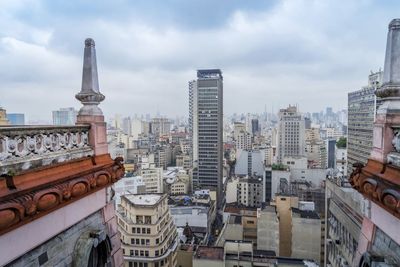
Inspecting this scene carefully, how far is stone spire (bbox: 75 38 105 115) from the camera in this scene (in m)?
Result: 4.22

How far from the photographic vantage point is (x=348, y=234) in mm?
5227

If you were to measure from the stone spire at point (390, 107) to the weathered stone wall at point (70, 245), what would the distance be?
360 cm

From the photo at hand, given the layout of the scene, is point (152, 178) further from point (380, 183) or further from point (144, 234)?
point (380, 183)

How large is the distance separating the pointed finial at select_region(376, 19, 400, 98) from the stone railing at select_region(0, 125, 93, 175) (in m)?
3.72

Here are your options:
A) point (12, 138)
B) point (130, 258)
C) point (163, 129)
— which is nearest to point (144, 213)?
point (130, 258)

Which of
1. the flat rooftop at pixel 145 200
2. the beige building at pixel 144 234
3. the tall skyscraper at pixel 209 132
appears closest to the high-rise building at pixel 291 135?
the tall skyscraper at pixel 209 132

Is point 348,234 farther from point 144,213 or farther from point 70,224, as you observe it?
point 144,213

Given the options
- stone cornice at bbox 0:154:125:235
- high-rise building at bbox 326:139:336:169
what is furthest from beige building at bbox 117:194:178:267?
high-rise building at bbox 326:139:336:169

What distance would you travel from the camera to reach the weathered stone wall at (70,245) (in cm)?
A: 291

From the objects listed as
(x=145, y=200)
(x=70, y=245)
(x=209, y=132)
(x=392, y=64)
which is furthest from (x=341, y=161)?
(x=70, y=245)

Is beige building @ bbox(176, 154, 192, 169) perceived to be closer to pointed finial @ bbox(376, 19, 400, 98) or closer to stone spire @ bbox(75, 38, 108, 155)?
stone spire @ bbox(75, 38, 108, 155)

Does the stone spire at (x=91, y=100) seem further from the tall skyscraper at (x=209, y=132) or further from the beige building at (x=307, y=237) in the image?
the tall skyscraper at (x=209, y=132)

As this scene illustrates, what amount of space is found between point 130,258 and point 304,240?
17.8 metres

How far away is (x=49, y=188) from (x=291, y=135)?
85002 mm
